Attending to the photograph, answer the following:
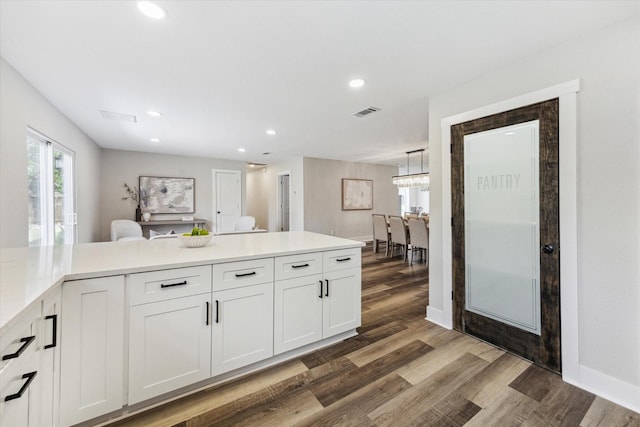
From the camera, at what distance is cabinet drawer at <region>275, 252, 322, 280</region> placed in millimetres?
2025

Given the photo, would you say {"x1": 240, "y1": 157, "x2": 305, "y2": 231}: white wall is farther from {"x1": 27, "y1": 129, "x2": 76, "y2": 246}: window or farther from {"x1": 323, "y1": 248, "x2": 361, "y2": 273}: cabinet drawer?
{"x1": 323, "y1": 248, "x2": 361, "y2": 273}: cabinet drawer

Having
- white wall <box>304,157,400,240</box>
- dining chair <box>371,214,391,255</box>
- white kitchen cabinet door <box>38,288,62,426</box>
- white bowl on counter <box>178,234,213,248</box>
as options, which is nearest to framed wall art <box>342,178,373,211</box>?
white wall <box>304,157,400,240</box>

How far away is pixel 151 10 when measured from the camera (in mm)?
1632

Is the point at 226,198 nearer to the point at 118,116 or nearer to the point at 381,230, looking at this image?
the point at 118,116

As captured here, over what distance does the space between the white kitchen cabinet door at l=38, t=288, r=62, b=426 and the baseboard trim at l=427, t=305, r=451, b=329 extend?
2.89m

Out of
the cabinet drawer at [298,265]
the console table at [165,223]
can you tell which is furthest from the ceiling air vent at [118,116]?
the cabinet drawer at [298,265]

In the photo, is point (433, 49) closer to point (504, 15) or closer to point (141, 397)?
point (504, 15)

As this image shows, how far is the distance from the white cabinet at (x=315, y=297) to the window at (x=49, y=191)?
280 cm

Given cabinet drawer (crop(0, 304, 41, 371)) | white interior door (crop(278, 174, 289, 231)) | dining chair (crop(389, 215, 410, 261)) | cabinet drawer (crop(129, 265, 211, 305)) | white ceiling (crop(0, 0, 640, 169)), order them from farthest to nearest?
white interior door (crop(278, 174, 289, 231)) < dining chair (crop(389, 215, 410, 261)) < white ceiling (crop(0, 0, 640, 169)) < cabinet drawer (crop(129, 265, 211, 305)) < cabinet drawer (crop(0, 304, 41, 371))

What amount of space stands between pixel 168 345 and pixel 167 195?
5817 millimetres

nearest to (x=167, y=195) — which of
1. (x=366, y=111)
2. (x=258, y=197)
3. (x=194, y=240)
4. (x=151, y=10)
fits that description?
(x=258, y=197)

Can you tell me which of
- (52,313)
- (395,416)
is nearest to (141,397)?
(52,313)

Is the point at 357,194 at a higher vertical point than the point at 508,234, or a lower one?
higher

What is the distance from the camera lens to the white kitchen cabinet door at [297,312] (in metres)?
2.02
